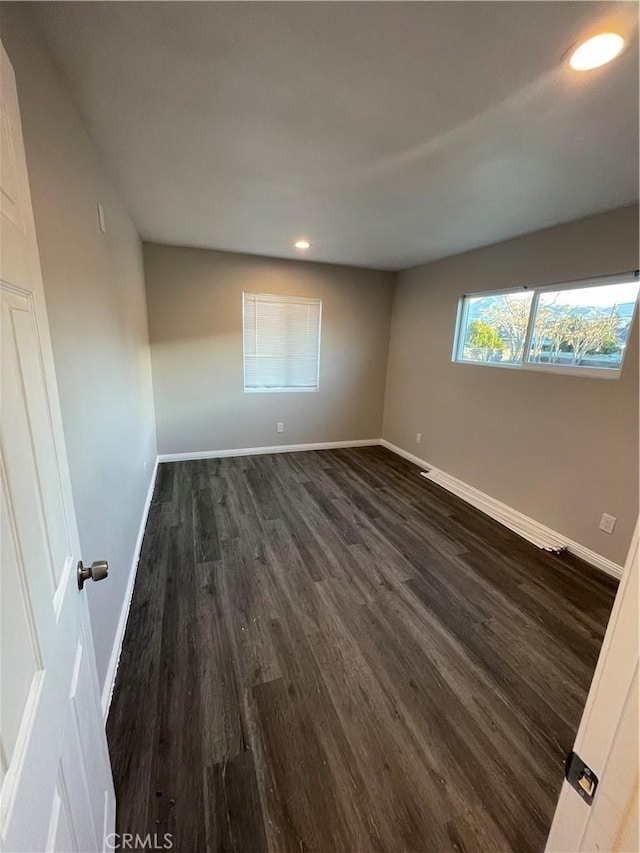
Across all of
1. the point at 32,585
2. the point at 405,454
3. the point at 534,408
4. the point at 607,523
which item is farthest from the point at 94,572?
the point at 405,454

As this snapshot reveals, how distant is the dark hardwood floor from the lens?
1131mm

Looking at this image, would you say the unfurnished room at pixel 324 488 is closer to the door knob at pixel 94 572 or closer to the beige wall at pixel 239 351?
the door knob at pixel 94 572

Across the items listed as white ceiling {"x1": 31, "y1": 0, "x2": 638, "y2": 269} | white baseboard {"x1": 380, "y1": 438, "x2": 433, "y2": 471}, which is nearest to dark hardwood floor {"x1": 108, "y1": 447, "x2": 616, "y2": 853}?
white baseboard {"x1": 380, "y1": 438, "x2": 433, "y2": 471}

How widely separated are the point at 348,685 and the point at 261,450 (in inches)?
126

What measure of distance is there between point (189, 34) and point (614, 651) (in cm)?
189

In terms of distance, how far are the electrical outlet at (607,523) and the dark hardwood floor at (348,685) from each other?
31 cm

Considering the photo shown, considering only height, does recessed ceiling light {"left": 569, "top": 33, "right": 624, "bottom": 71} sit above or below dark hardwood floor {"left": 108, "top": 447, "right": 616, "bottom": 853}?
above

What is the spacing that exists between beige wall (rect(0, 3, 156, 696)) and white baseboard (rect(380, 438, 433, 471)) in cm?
311

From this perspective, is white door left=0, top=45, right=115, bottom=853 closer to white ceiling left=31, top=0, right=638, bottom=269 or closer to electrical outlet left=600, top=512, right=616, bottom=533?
white ceiling left=31, top=0, right=638, bottom=269

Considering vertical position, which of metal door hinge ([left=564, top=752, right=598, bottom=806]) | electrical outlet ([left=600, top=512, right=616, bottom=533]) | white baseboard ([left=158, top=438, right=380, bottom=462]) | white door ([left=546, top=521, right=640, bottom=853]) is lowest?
white baseboard ([left=158, top=438, right=380, bottom=462])

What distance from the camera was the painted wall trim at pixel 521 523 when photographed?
96.7 inches

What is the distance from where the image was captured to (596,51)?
1.07 m

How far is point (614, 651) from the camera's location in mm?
540

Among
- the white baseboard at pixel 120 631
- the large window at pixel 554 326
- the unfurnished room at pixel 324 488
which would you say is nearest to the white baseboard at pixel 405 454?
the unfurnished room at pixel 324 488
